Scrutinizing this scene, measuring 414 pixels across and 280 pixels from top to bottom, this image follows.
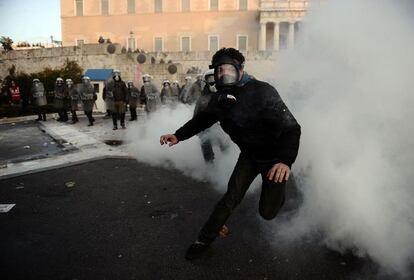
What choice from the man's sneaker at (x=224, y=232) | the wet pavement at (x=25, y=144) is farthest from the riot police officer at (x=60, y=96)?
the man's sneaker at (x=224, y=232)

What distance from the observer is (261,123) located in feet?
11.2

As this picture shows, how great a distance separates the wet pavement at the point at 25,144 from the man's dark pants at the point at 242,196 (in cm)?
673

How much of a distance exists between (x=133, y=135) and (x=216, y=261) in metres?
8.21

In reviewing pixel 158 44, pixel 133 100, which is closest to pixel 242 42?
pixel 158 44

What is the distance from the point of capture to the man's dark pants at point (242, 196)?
3.54 m

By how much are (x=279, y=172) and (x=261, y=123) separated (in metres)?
0.46

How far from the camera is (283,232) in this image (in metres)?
4.32

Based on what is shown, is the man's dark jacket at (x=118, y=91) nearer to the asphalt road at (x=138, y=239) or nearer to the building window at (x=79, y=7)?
the asphalt road at (x=138, y=239)

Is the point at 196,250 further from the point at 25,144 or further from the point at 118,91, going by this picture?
the point at 118,91

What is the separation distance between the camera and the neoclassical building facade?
55.1 m

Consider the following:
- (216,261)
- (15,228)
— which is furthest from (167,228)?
(15,228)

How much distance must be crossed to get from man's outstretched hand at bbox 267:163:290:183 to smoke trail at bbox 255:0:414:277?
0.85m

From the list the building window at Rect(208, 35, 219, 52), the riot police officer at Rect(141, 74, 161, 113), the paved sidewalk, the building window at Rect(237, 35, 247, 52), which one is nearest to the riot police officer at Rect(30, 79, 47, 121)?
the paved sidewalk

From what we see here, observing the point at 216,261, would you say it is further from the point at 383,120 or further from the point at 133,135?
the point at 133,135
